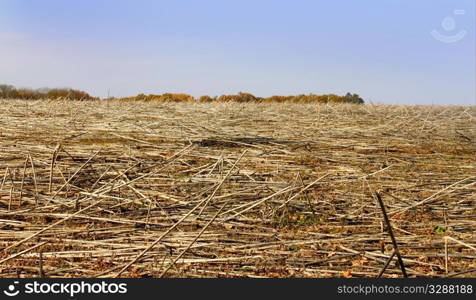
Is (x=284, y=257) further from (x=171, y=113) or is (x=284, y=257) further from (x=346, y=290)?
(x=171, y=113)

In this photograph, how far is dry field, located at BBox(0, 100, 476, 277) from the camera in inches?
117

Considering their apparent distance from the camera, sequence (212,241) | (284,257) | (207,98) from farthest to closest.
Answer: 1. (207,98)
2. (212,241)
3. (284,257)

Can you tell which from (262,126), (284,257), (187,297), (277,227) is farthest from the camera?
(262,126)

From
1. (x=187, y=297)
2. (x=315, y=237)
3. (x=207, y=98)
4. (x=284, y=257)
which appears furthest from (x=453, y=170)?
(x=207, y=98)

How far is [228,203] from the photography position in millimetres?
3836

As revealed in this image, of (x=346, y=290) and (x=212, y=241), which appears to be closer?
(x=346, y=290)

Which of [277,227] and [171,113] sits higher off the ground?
[171,113]

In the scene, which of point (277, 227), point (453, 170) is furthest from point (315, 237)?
point (453, 170)

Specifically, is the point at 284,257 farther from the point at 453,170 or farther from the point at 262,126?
the point at 262,126

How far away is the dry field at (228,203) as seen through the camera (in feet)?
9.74

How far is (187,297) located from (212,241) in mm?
741

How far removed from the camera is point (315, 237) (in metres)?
3.34

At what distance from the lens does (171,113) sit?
852cm

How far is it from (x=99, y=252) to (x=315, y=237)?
52.0 inches
